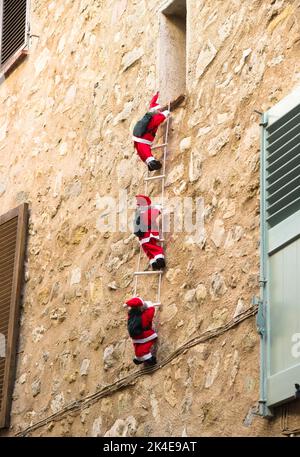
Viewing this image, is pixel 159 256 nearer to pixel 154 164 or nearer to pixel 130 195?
pixel 154 164

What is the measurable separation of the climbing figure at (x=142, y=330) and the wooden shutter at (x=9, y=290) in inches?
95.4

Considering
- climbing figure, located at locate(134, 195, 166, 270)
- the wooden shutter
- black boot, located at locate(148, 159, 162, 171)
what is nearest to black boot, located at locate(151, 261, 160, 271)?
climbing figure, located at locate(134, 195, 166, 270)

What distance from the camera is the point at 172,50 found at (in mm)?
10438

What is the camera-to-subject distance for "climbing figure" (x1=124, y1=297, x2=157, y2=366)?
9195mm

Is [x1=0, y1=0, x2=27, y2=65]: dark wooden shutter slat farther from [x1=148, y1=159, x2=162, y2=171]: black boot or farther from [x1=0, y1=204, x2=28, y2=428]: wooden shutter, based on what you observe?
[x1=148, y1=159, x2=162, y2=171]: black boot

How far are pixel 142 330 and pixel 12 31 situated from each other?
5.55m

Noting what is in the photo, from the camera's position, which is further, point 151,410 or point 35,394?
point 35,394

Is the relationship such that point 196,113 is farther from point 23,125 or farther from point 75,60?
point 23,125

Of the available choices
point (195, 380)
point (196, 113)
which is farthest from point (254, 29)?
point (195, 380)

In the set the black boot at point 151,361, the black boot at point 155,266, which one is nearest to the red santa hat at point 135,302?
the black boot at point 155,266

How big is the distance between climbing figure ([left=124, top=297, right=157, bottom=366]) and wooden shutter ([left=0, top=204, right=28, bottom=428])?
2422mm

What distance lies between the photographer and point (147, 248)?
9.51 m

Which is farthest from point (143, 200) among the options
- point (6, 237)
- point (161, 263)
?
point (6, 237)

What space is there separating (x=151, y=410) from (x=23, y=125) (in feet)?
15.3
